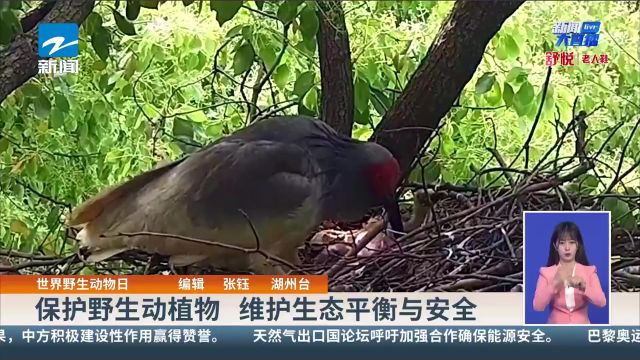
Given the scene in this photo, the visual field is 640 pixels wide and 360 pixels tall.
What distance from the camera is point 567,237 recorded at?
4.83ft

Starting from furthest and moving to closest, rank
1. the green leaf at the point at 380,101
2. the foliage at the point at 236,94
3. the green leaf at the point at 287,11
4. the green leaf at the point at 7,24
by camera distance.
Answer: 1. the green leaf at the point at 380,101
2. the foliage at the point at 236,94
3. the green leaf at the point at 287,11
4. the green leaf at the point at 7,24

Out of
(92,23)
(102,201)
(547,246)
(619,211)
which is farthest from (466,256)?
(92,23)

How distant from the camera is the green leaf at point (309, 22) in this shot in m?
1.44

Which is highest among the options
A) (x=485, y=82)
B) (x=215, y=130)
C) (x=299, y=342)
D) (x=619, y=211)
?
(x=485, y=82)

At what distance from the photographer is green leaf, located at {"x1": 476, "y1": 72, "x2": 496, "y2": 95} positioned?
1566mm

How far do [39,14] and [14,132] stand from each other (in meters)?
Answer: 0.19

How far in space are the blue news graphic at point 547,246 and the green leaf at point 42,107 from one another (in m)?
0.78

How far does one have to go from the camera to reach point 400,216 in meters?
1.57

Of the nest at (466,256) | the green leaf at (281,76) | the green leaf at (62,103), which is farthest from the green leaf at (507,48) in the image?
the green leaf at (62,103)

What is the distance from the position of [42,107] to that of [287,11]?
1.42 feet

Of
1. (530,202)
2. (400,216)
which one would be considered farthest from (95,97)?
(530,202)

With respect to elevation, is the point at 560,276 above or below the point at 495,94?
below

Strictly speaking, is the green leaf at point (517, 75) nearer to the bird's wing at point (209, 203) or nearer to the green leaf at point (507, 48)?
the green leaf at point (507, 48)

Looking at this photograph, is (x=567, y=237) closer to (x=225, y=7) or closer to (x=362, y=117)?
(x=362, y=117)
